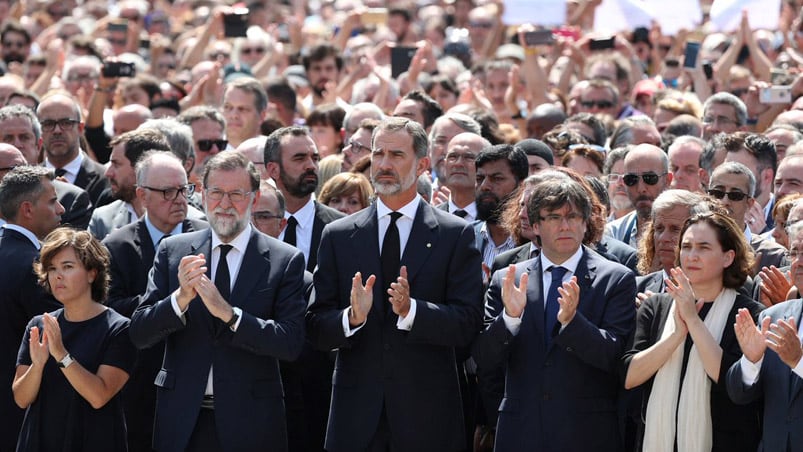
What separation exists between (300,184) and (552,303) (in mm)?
2460

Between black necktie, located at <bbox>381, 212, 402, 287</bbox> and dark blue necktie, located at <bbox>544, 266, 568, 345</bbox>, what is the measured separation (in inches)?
30.2

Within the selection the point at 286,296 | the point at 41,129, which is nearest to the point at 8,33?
the point at 41,129

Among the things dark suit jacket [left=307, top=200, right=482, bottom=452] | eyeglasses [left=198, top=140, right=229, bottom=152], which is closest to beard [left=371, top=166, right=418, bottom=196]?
dark suit jacket [left=307, top=200, right=482, bottom=452]

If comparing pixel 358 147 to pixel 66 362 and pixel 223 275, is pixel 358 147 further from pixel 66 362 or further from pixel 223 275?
pixel 66 362

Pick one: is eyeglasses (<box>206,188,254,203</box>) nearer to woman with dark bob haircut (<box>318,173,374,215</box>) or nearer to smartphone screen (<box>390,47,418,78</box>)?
woman with dark bob haircut (<box>318,173,374,215</box>)

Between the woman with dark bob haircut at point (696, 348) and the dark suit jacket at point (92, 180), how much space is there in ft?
15.7

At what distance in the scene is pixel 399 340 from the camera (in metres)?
6.67

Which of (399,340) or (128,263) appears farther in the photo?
(128,263)

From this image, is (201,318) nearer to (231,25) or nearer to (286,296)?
(286,296)

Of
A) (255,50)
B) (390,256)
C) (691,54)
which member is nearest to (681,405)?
(390,256)

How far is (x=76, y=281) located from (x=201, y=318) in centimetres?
74

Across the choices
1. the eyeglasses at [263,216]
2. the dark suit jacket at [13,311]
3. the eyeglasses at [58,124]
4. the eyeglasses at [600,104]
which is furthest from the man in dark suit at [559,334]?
the eyeglasses at [600,104]

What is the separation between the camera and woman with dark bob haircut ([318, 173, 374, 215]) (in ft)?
28.6

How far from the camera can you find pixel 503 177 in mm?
8312
